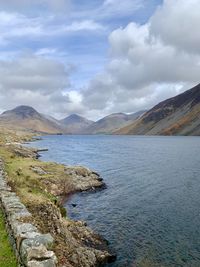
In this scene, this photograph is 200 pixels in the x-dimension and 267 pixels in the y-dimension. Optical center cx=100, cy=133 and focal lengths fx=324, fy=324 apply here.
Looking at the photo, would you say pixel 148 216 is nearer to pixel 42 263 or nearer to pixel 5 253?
pixel 5 253

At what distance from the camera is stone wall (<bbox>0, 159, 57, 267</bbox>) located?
16578 mm

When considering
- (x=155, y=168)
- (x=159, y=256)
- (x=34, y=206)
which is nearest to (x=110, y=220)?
(x=159, y=256)

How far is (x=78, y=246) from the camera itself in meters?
28.7

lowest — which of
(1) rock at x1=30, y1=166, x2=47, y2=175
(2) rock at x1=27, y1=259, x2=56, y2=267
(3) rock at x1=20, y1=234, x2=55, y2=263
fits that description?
(1) rock at x1=30, y1=166, x2=47, y2=175

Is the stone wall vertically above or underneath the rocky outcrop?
above

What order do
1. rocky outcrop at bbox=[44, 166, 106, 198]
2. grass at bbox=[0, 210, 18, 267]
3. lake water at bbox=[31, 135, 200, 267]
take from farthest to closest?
rocky outcrop at bbox=[44, 166, 106, 198] → lake water at bbox=[31, 135, 200, 267] → grass at bbox=[0, 210, 18, 267]

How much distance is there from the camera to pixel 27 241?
1828cm

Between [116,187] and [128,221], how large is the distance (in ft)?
71.4

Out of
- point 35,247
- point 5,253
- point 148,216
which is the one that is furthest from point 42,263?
point 148,216

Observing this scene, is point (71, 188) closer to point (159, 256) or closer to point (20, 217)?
point (159, 256)

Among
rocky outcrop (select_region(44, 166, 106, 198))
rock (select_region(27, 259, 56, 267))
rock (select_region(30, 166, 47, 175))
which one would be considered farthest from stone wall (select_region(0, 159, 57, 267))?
rock (select_region(30, 166, 47, 175))

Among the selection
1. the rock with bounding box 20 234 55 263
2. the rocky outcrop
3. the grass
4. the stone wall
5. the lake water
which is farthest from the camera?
the rocky outcrop

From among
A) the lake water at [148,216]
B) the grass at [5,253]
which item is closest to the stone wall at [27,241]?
the grass at [5,253]

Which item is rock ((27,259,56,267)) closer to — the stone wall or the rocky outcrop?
the stone wall
